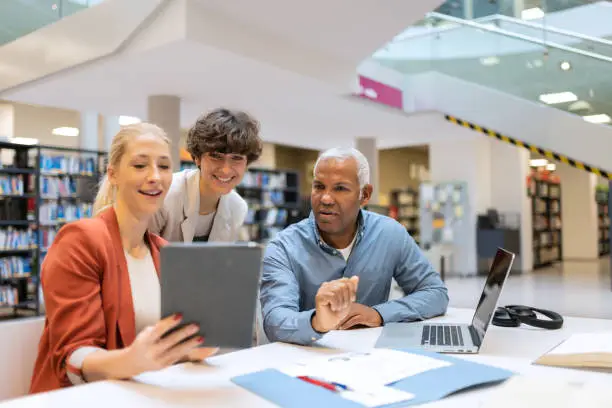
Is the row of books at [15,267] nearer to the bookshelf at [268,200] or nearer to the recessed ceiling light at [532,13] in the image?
the bookshelf at [268,200]

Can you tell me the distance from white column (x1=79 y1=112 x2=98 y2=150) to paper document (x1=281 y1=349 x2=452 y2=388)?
10167 mm

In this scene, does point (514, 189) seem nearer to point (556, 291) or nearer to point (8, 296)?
point (556, 291)

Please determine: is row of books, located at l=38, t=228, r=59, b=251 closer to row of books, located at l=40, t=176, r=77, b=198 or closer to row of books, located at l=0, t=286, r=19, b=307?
row of books, located at l=40, t=176, r=77, b=198

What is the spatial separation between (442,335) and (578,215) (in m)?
16.2

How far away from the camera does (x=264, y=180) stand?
9305 millimetres

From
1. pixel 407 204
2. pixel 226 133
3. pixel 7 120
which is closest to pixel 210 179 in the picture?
pixel 226 133

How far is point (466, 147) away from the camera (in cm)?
1134

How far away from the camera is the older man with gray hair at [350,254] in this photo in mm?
1872

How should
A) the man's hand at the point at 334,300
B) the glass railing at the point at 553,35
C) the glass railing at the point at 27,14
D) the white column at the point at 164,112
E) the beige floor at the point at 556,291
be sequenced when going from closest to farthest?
the man's hand at the point at 334,300
the glass railing at the point at 27,14
the beige floor at the point at 556,291
the glass railing at the point at 553,35
the white column at the point at 164,112

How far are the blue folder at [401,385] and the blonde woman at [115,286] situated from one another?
161 millimetres

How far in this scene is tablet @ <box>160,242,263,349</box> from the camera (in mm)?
995

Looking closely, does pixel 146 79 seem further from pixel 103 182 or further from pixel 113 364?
pixel 113 364

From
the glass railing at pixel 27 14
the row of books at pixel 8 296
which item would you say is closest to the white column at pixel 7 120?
the glass railing at pixel 27 14

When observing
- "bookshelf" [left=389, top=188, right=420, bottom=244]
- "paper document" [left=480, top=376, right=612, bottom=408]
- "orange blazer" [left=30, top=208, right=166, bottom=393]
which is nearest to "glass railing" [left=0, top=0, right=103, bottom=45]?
"orange blazer" [left=30, top=208, right=166, bottom=393]
